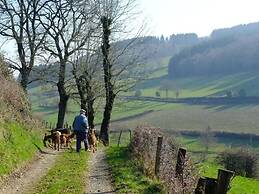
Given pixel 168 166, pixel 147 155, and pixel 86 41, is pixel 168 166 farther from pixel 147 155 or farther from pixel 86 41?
pixel 86 41

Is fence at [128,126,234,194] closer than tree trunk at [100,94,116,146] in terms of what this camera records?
Yes

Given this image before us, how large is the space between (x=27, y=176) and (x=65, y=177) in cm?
145

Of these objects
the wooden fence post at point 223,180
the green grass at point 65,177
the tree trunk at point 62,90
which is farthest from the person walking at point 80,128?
the wooden fence post at point 223,180

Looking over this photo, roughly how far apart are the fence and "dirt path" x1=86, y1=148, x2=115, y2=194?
1.54 metres

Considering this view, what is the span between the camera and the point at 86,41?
40906 millimetres

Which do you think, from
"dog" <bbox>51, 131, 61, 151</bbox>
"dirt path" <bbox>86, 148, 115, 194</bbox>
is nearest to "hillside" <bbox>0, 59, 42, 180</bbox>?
"dog" <bbox>51, 131, 61, 151</bbox>

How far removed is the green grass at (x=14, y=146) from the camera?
56.4 ft

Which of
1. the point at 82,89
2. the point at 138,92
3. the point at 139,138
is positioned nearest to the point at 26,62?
the point at 82,89

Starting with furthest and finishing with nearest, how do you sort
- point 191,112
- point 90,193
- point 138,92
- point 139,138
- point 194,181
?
1. point 138,92
2. point 191,112
3. point 139,138
4. point 90,193
5. point 194,181

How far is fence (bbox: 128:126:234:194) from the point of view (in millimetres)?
11148

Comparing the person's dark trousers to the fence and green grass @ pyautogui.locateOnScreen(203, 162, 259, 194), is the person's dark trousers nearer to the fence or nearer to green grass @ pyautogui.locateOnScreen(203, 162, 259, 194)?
the fence

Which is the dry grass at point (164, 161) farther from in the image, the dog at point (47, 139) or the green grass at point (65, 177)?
the dog at point (47, 139)

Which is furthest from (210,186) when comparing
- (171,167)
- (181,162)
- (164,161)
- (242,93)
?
(242,93)

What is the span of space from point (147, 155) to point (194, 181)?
565 centimetres
